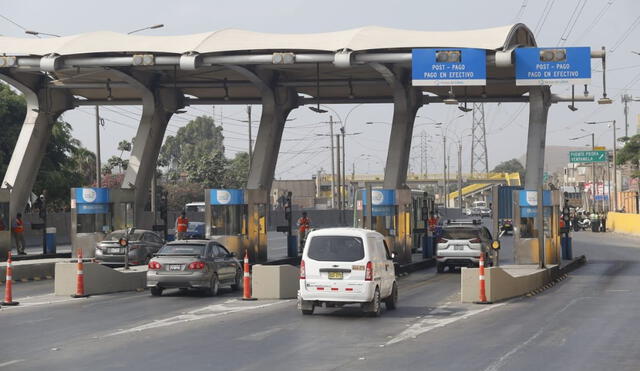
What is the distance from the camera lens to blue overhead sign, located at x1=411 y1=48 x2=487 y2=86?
36.4 metres

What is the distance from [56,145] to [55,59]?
100ft

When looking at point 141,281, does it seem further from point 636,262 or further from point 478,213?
point 478,213

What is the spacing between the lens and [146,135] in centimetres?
4497

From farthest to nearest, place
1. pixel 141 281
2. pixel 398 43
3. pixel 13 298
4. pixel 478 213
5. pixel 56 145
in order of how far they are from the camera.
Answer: pixel 478 213 < pixel 56 145 < pixel 398 43 < pixel 141 281 < pixel 13 298

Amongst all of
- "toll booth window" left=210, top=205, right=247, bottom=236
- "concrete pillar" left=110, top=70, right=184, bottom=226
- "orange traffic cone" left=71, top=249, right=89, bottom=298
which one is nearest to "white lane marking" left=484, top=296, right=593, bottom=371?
"orange traffic cone" left=71, top=249, right=89, bottom=298

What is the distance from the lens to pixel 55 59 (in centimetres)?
3822

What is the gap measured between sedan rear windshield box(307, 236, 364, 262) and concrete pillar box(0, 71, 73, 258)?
25.4 meters

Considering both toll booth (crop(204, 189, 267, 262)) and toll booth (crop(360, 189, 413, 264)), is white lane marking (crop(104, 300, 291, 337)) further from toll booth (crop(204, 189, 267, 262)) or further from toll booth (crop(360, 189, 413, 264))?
toll booth (crop(360, 189, 413, 264))

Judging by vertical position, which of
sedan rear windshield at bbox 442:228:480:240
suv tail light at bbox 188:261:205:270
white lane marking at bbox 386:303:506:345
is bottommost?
white lane marking at bbox 386:303:506:345

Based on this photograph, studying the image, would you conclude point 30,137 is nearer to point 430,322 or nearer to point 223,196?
point 223,196

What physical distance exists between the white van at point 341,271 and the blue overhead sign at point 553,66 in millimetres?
16920

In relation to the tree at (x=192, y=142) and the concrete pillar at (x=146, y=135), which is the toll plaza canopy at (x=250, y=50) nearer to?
the concrete pillar at (x=146, y=135)

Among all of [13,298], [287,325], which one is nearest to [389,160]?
[13,298]

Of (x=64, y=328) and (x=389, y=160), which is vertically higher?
(x=389, y=160)
